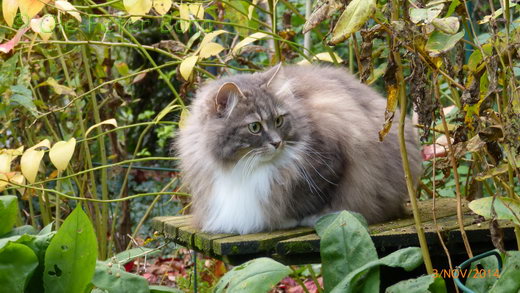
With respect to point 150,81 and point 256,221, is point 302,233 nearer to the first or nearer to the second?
point 256,221

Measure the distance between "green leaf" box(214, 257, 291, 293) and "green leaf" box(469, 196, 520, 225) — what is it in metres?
0.66

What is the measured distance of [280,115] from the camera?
288 cm

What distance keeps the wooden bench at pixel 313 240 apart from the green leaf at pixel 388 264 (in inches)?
7.5

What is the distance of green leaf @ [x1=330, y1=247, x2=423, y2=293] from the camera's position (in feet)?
7.35

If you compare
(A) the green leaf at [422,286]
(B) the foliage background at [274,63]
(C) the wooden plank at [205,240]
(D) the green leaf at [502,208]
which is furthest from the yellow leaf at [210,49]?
(D) the green leaf at [502,208]

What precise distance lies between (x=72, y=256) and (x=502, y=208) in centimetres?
148

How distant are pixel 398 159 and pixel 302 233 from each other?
635 millimetres

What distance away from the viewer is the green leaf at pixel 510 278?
2.04 meters

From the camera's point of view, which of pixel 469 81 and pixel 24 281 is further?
pixel 24 281

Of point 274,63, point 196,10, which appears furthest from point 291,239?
point 274,63

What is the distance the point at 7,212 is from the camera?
9.85 ft

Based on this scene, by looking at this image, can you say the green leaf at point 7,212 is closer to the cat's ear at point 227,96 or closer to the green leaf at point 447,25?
the cat's ear at point 227,96

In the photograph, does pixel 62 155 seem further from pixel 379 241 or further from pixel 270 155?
pixel 379 241

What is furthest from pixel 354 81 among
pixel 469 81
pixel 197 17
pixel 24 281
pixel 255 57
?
pixel 255 57
